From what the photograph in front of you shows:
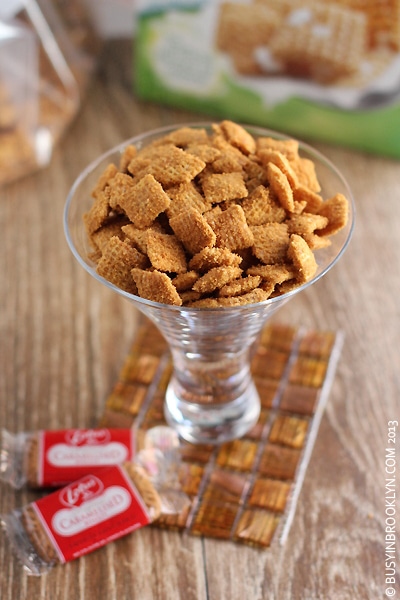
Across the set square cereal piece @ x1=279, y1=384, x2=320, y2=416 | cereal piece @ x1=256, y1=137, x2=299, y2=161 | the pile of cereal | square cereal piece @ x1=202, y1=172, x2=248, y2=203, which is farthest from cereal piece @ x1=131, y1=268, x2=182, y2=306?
square cereal piece @ x1=279, y1=384, x2=320, y2=416

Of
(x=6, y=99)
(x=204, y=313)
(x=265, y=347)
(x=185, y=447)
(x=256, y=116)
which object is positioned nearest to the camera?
(x=204, y=313)

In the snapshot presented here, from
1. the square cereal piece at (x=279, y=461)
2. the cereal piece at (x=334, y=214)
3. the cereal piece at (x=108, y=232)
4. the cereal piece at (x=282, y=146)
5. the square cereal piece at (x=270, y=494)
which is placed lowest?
the square cereal piece at (x=279, y=461)

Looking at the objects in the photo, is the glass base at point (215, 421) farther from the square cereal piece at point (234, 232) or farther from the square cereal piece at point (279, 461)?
the square cereal piece at point (234, 232)

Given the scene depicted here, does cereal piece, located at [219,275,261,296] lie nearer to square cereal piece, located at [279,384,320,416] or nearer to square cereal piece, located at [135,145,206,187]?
square cereal piece, located at [135,145,206,187]

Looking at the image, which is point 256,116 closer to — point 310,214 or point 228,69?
point 228,69

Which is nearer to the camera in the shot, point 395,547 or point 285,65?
point 395,547

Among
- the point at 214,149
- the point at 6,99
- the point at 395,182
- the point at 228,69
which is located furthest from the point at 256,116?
the point at 214,149

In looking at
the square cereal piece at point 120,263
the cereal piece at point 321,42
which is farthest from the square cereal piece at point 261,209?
the cereal piece at point 321,42
